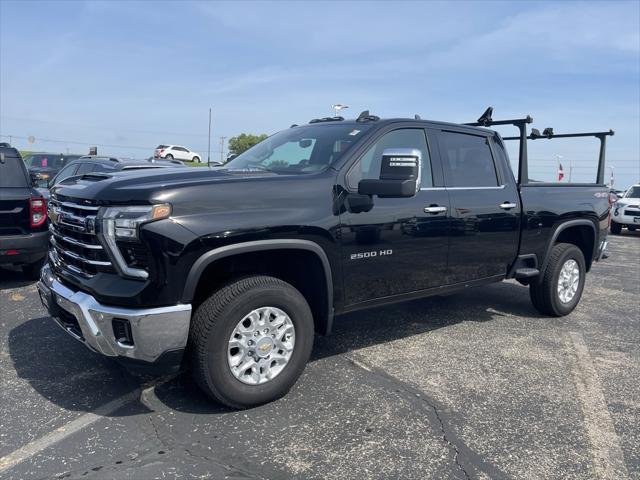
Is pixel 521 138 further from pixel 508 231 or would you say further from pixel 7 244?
pixel 7 244

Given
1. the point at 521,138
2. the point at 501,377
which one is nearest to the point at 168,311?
the point at 501,377

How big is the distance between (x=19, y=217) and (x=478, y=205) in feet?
16.8

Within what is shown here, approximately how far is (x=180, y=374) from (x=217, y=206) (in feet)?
5.09

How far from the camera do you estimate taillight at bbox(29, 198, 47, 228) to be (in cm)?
633

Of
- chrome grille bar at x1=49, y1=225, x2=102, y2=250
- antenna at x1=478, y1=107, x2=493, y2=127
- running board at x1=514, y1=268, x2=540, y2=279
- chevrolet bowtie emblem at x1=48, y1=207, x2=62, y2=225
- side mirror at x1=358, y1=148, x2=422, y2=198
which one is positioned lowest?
running board at x1=514, y1=268, x2=540, y2=279

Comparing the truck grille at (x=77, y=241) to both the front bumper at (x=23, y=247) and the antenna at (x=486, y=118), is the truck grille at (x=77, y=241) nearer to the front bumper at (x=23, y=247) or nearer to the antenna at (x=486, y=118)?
the front bumper at (x=23, y=247)

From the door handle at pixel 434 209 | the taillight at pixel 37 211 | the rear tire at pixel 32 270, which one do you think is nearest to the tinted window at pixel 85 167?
the rear tire at pixel 32 270

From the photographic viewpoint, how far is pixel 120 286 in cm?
309

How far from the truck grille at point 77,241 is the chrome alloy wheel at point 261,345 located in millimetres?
883

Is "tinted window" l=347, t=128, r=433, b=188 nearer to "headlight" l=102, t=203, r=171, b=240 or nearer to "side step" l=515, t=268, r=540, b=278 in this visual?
"headlight" l=102, t=203, r=171, b=240

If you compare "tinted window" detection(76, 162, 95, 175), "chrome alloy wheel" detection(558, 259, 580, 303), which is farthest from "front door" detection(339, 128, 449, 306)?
"tinted window" detection(76, 162, 95, 175)

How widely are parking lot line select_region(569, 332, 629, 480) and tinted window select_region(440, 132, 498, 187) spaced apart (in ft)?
5.87

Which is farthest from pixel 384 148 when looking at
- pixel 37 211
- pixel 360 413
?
pixel 37 211

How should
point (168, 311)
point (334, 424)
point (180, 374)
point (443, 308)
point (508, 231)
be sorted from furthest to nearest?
1. point (443, 308)
2. point (508, 231)
3. point (180, 374)
4. point (334, 424)
5. point (168, 311)
